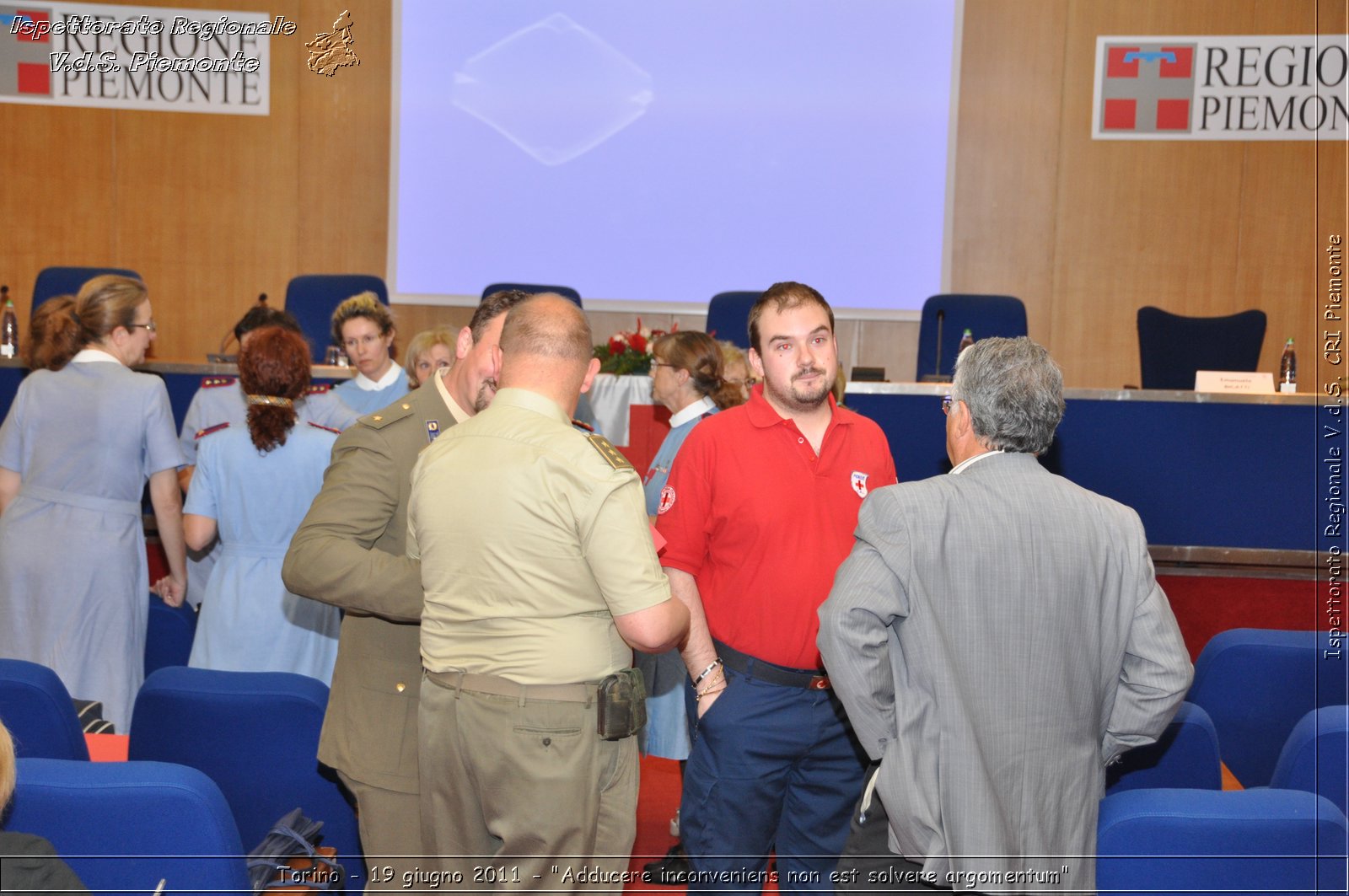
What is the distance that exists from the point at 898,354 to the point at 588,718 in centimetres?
621

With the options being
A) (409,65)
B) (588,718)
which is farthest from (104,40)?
(588,718)

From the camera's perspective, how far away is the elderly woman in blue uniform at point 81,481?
346cm

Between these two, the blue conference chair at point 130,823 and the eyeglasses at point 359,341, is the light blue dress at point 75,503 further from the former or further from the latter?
the blue conference chair at point 130,823

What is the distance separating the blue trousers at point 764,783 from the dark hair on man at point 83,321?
2.36m

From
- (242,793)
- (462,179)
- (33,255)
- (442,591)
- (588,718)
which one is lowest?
(242,793)

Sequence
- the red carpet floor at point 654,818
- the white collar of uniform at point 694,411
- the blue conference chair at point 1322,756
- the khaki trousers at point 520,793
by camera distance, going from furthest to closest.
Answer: the white collar of uniform at point 694,411
the red carpet floor at point 654,818
the blue conference chair at point 1322,756
the khaki trousers at point 520,793

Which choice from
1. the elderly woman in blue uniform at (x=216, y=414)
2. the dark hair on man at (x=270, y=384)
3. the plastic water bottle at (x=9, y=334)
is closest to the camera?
the dark hair on man at (x=270, y=384)

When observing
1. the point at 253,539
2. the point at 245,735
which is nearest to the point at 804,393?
the point at 245,735

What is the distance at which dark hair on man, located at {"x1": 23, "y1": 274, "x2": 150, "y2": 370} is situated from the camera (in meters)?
3.45

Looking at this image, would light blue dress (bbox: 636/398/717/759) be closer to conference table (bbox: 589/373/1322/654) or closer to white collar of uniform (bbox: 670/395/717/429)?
white collar of uniform (bbox: 670/395/717/429)

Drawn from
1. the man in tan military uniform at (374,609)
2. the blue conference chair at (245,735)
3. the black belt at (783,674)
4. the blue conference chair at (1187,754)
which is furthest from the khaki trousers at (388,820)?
the blue conference chair at (1187,754)

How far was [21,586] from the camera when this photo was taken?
11.5 feet

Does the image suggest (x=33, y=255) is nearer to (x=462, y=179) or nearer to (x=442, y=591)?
(x=462, y=179)

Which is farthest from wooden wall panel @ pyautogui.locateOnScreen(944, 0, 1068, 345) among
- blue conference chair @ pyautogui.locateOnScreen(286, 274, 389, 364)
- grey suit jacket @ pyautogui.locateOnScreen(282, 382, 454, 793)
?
grey suit jacket @ pyautogui.locateOnScreen(282, 382, 454, 793)
